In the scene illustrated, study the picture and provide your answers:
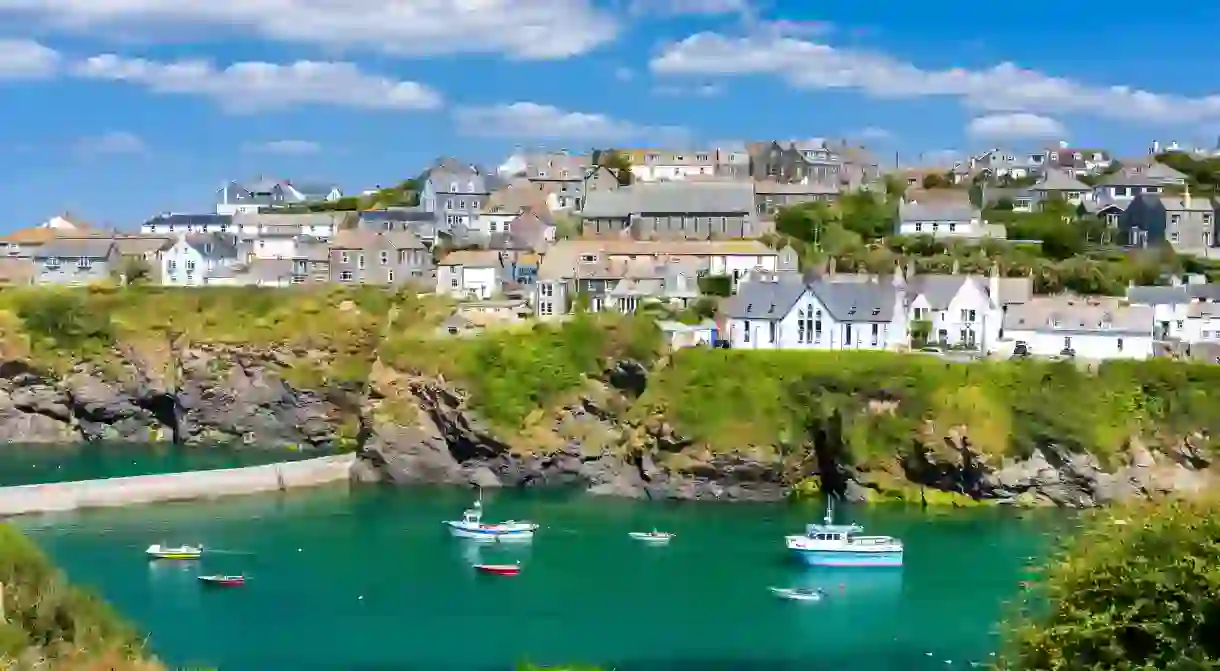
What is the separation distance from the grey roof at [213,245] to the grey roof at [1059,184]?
6158 centimetres

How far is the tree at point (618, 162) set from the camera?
118m

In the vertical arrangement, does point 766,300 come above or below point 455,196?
below

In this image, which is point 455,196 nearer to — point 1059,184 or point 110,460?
point 1059,184

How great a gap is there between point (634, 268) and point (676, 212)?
41.2 feet

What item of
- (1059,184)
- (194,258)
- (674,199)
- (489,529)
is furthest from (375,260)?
(1059,184)

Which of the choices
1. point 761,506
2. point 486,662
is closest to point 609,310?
point 761,506

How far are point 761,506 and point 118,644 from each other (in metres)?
37.5

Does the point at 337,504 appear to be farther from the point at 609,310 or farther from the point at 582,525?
the point at 609,310

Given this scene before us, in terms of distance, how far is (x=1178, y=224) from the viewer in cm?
9012

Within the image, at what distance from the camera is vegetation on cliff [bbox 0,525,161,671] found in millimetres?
25172

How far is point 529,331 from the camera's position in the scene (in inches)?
2721

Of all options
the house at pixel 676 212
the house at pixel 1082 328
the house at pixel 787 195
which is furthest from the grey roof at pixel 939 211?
the house at pixel 1082 328

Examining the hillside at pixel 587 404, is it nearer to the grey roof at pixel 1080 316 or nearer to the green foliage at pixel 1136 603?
the grey roof at pixel 1080 316

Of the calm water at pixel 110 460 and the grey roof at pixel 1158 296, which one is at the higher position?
the grey roof at pixel 1158 296
